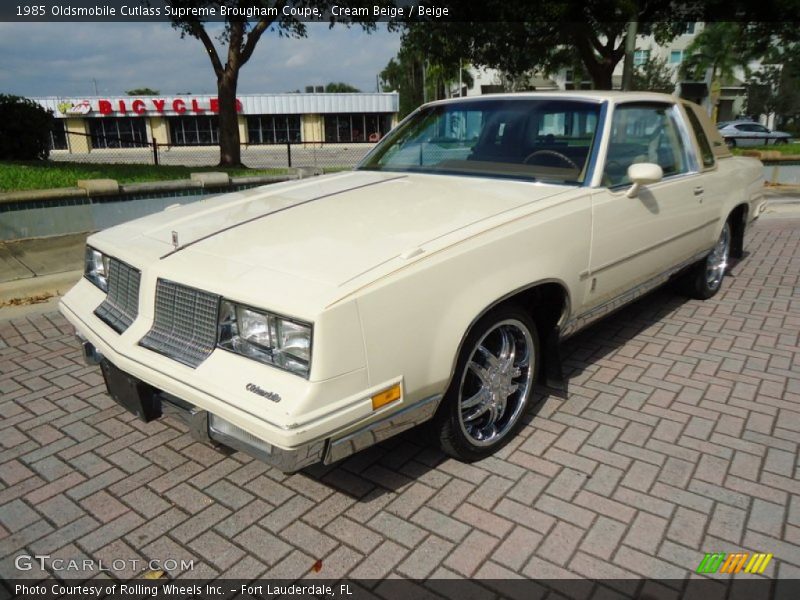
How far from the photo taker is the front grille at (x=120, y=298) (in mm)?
2752

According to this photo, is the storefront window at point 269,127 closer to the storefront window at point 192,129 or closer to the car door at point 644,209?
the storefront window at point 192,129

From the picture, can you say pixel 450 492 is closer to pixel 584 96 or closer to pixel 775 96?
pixel 584 96

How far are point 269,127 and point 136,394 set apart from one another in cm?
4884

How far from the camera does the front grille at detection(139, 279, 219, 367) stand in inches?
94.3

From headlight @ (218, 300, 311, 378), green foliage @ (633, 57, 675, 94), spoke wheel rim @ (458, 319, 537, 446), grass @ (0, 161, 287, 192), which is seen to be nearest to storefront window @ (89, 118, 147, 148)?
green foliage @ (633, 57, 675, 94)

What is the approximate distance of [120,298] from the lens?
2889mm

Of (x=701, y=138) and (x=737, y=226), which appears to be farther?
(x=737, y=226)

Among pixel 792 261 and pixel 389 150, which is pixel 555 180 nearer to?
pixel 389 150

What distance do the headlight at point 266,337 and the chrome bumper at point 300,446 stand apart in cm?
28

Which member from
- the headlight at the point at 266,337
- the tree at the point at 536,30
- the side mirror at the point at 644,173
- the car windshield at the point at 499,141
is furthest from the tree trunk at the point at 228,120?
the headlight at the point at 266,337

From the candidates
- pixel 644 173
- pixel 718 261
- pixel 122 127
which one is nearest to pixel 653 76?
pixel 122 127

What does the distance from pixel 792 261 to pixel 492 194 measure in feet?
17.8

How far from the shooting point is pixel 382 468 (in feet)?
9.76

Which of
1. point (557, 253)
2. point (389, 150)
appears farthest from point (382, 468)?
point (389, 150)
